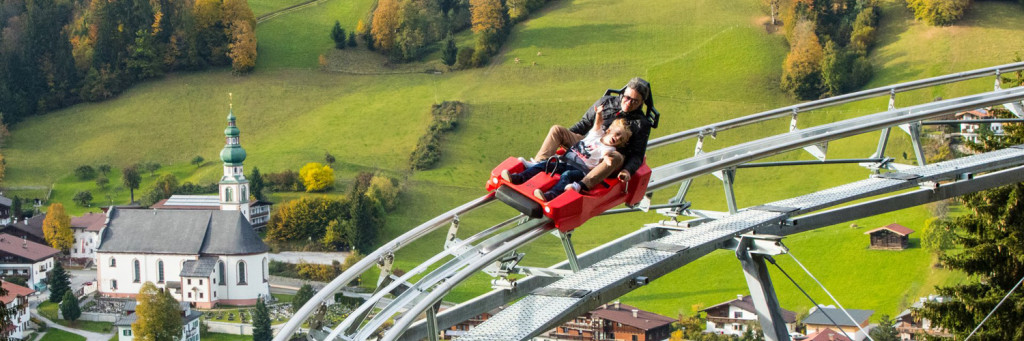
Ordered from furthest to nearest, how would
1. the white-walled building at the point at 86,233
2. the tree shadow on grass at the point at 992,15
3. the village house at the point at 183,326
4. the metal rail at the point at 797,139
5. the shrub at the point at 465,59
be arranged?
1. the shrub at the point at 465,59
2. the tree shadow on grass at the point at 992,15
3. the white-walled building at the point at 86,233
4. the village house at the point at 183,326
5. the metal rail at the point at 797,139

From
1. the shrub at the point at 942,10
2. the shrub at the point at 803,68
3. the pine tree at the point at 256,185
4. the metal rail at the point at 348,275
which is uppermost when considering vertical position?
the shrub at the point at 942,10

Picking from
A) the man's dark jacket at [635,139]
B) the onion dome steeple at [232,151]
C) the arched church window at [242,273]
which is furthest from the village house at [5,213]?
the man's dark jacket at [635,139]

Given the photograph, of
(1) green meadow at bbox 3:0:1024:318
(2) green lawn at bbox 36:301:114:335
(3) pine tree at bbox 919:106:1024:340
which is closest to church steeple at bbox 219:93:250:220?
(1) green meadow at bbox 3:0:1024:318

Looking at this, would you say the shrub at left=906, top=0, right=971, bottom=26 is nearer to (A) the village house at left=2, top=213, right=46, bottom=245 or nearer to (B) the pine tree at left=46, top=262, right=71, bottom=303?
(B) the pine tree at left=46, top=262, right=71, bottom=303

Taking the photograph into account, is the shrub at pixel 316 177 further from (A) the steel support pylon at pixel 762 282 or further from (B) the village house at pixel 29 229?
(A) the steel support pylon at pixel 762 282

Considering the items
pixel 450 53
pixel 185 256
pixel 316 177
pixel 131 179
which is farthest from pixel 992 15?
pixel 131 179

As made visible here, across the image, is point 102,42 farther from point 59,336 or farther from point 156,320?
point 59,336

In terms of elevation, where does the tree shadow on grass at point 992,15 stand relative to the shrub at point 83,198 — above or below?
above
